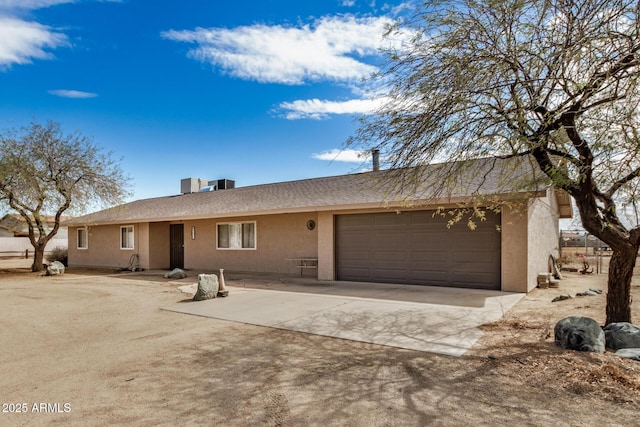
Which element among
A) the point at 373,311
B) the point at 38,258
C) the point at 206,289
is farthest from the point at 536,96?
the point at 38,258

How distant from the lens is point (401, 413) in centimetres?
327

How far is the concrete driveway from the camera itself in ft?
18.8

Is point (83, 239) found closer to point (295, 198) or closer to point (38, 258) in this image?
point (38, 258)

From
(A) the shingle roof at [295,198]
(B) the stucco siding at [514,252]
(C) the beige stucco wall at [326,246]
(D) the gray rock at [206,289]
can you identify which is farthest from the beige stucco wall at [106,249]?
(B) the stucco siding at [514,252]

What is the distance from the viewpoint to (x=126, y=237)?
19.4m

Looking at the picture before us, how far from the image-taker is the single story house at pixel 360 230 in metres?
8.80

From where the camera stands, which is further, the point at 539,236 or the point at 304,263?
the point at 304,263

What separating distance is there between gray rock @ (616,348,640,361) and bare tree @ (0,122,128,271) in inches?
747

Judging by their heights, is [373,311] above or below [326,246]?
below

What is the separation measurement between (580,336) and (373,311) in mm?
3607

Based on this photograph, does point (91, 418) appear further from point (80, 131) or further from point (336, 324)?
point (80, 131)

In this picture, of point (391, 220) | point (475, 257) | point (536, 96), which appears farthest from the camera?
point (391, 220)

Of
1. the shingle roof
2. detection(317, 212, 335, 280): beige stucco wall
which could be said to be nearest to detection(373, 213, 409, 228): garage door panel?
the shingle roof

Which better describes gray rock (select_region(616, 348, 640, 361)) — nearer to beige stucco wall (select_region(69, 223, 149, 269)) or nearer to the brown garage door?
the brown garage door
